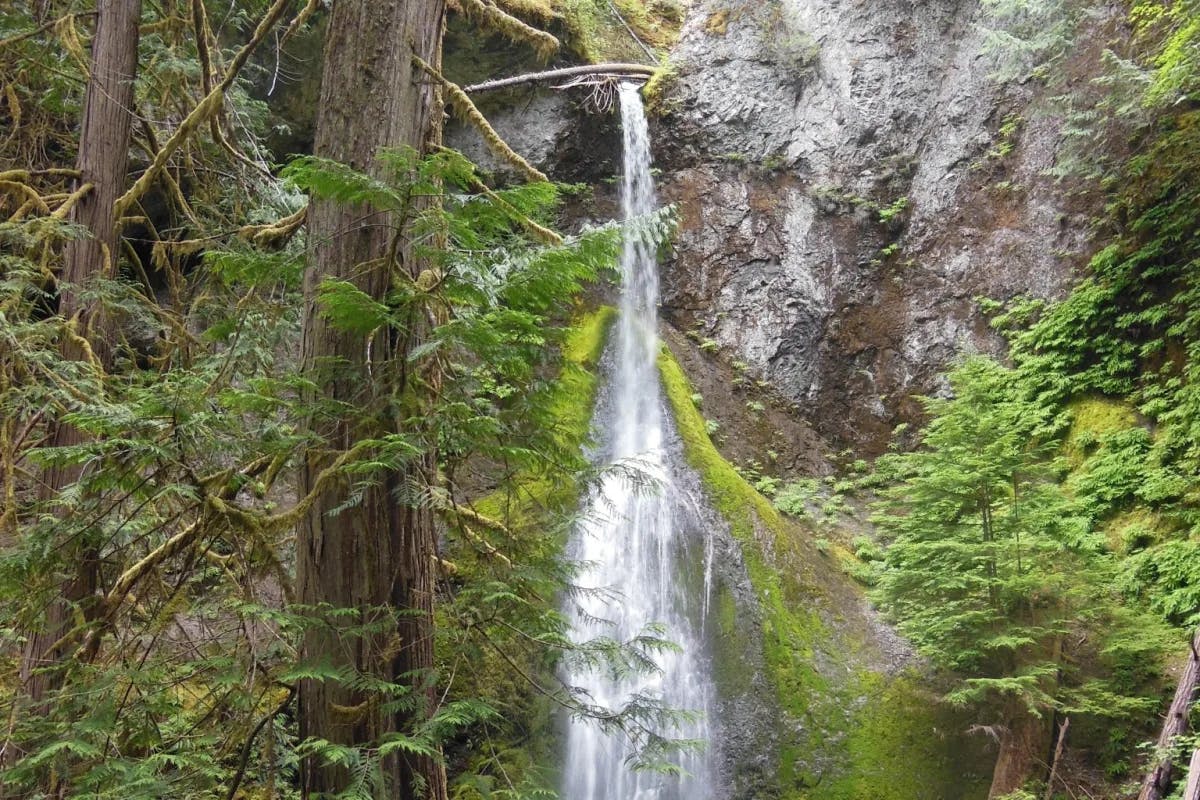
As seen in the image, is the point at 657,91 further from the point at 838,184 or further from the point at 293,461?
the point at 293,461

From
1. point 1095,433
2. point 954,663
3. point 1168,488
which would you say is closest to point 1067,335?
point 1095,433

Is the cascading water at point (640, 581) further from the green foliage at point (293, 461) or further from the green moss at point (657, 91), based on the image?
the green moss at point (657, 91)

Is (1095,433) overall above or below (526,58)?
below

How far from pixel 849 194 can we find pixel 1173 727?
10453 millimetres

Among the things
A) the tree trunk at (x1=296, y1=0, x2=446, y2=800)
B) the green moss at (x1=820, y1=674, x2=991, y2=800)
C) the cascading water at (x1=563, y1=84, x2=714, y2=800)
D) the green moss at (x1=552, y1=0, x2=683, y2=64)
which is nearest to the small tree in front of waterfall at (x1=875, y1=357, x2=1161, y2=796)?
the green moss at (x1=820, y1=674, x2=991, y2=800)

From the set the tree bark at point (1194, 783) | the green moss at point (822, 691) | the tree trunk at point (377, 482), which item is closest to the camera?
the tree trunk at point (377, 482)

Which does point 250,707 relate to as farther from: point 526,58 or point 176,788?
point 526,58

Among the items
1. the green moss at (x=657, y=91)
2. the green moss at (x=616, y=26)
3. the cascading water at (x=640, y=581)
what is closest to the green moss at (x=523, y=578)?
the cascading water at (x=640, y=581)

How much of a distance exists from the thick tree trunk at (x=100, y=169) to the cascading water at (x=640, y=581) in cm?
352

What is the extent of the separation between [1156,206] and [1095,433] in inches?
125

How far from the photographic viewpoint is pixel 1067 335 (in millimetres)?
10711

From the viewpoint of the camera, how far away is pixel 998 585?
7250 mm

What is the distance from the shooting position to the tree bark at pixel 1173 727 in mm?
5664

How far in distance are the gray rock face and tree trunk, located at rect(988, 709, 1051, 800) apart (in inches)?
241
